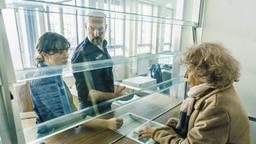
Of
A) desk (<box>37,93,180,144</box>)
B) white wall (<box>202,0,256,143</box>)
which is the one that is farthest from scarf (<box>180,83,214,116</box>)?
white wall (<box>202,0,256,143</box>)

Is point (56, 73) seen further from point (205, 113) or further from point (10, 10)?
point (205, 113)

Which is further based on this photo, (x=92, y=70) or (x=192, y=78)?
(x=92, y=70)

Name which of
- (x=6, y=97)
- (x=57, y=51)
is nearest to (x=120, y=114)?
(x=57, y=51)

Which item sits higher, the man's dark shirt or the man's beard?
the man's beard

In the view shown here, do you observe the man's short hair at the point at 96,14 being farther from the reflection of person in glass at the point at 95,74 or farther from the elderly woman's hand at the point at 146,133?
the elderly woman's hand at the point at 146,133

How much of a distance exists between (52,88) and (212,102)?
31.1 inches

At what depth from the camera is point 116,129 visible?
1146 millimetres

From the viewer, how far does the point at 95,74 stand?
1.25 meters

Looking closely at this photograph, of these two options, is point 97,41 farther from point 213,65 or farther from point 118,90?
point 213,65

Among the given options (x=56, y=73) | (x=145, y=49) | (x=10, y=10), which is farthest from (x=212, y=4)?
(x=10, y=10)

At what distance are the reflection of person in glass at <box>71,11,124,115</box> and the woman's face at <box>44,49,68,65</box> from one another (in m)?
0.08

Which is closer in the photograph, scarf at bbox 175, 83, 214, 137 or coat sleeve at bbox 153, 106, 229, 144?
coat sleeve at bbox 153, 106, 229, 144

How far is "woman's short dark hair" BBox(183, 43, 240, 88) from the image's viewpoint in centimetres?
90

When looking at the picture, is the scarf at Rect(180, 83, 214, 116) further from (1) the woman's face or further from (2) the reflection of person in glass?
(1) the woman's face
